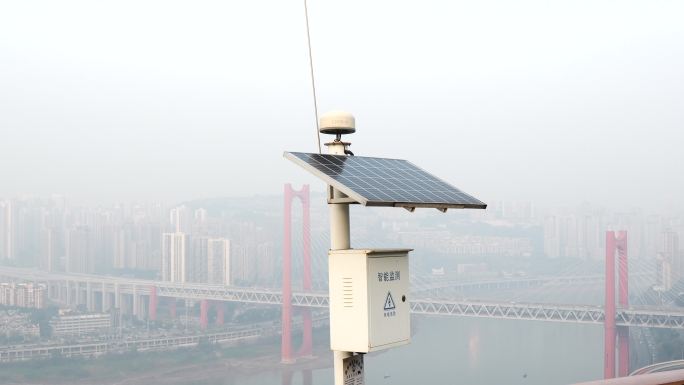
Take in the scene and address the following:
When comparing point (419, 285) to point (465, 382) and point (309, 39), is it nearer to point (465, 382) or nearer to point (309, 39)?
point (465, 382)

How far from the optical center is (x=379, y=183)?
3.53 feet

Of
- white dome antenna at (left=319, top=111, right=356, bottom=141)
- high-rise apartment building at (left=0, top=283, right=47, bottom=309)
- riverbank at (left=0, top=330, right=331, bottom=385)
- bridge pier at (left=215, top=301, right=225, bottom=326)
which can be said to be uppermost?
white dome antenna at (left=319, top=111, right=356, bottom=141)

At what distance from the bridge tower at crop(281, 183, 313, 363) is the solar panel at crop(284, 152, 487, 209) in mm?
15429

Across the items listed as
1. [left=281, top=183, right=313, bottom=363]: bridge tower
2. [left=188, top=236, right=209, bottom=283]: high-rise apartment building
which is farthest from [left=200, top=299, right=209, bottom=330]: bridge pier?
[left=281, top=183, right=313, bottom=363]: bridge tower

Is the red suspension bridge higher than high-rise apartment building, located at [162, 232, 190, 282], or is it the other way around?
high-rise apartment building, located at [162, 232, 190, 282]

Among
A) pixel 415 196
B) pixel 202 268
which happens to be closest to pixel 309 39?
pixel 415 196

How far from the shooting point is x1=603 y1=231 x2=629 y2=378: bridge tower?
14.1 m

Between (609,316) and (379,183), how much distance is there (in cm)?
1461

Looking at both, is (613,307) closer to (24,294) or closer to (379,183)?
(379,183)

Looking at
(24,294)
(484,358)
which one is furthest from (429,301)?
(24,294)

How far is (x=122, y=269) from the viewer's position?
25.4 metres

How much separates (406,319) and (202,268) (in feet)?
77.9

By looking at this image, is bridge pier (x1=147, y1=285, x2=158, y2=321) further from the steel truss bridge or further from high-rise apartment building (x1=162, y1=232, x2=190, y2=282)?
high-rise apartment building (x1=162, y1=232, x2=190, y2=282)

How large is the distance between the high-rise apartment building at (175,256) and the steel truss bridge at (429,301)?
798mm
